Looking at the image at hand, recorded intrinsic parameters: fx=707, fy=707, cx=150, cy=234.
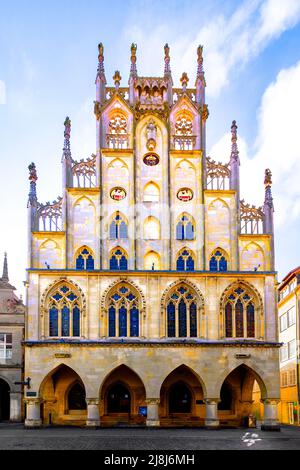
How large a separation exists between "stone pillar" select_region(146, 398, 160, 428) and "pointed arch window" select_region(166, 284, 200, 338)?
436 centimetres

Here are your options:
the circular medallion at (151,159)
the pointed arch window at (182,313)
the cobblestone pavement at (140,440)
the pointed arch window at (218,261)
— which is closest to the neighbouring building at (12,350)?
the cobblestone pavement at (140,440)

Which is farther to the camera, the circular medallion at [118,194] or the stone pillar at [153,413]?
the circular medallion at [118,194]

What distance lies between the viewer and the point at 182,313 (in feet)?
156

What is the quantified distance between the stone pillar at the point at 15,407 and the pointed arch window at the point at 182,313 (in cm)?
1930

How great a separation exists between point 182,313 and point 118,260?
18.6 feet

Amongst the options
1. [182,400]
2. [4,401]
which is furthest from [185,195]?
[4,401]

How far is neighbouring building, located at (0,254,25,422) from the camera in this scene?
59875 millimetres

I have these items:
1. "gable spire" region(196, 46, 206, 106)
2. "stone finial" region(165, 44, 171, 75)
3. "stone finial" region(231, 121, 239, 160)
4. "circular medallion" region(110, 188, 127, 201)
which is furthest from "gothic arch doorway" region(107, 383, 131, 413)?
"stone finial" region(165, 44, 171, 75)

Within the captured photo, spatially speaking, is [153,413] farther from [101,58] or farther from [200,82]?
[101,58]

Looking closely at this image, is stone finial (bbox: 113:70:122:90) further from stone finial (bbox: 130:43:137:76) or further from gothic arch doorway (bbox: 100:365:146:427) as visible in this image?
gothic arch doorway (bbox: 100:365:146:427)

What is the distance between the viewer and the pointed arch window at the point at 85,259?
48.1 meters

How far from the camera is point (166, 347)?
46375 millimetres

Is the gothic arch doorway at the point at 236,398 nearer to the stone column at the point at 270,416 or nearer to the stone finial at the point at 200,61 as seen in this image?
the stone column at the point at 270,416
